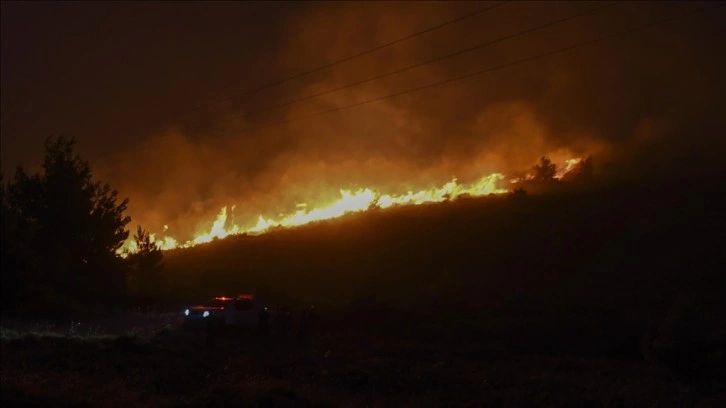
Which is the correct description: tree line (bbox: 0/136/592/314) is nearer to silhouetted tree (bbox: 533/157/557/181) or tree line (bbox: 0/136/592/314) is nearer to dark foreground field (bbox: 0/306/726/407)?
dark foreground field (bbox: 0/306/726/407)

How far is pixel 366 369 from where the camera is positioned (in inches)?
837

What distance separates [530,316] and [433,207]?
31662 mm

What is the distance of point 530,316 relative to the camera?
30219 mm

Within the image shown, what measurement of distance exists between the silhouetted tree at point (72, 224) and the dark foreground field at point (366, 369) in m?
9.74

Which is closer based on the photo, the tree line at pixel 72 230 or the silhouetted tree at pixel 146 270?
the tree line at pixel 72 230

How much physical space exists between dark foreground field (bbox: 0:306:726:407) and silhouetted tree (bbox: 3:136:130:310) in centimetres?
974

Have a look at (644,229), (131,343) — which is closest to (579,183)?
(644,229)

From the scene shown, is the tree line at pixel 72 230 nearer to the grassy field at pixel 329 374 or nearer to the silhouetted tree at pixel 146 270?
the silhouetted tree at pixel 146 270

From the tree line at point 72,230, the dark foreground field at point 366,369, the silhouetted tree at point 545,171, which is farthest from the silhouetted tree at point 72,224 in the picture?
the silhouetted tree at point 545,171

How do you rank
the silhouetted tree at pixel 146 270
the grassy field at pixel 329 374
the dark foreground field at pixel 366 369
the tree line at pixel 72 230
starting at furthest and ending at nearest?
the silhouetted tree at pixel 146 270, the tree line at pixel 72 230, the dark foreground field at pixel 366 369, the grassy field at pixel 329 374

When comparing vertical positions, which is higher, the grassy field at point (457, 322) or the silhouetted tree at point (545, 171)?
the silhouetted tree at point (545, 171)

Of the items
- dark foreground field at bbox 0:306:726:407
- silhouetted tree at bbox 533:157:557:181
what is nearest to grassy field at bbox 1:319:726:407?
dark foreground field at bbox 0:306:726:407

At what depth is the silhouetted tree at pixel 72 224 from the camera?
39438 millimetres

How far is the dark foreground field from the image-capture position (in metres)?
16.8
